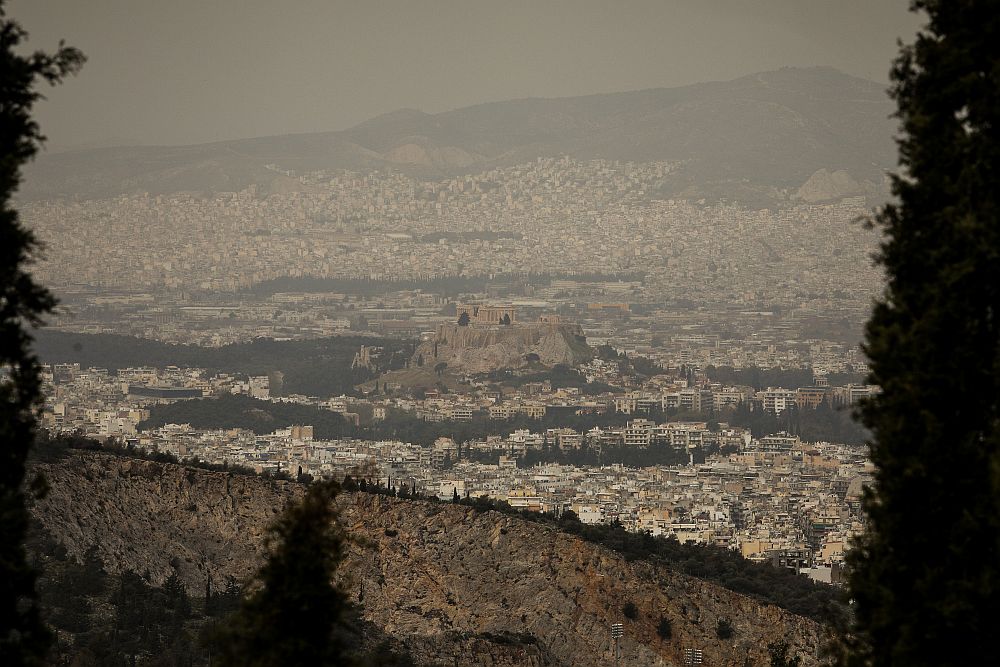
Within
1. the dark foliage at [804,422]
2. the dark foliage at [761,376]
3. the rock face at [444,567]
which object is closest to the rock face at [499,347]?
the dark foliage at [761,376]

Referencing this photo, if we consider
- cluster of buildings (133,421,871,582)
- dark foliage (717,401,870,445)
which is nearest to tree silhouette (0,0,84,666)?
cluster of buildings (133,421,871,582)

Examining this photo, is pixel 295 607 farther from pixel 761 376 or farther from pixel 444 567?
pixel 761 376

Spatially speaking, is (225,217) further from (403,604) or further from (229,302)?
(403,604)

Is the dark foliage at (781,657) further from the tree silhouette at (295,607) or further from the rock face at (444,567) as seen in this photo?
the tree silhouette at (295,607)

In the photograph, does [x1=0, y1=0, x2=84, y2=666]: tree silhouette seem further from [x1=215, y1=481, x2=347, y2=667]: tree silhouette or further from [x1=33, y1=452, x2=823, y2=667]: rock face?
[x1=33, y1=452, x2=823, y2=667]: rock face

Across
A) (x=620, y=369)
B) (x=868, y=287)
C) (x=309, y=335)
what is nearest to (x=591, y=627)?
(x=620, y=369)

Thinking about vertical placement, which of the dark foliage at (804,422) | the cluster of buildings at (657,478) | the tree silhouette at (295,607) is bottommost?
the cluster of buildings at (657,478)

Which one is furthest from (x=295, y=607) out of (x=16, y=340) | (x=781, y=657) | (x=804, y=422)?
(x=804, y=422)
